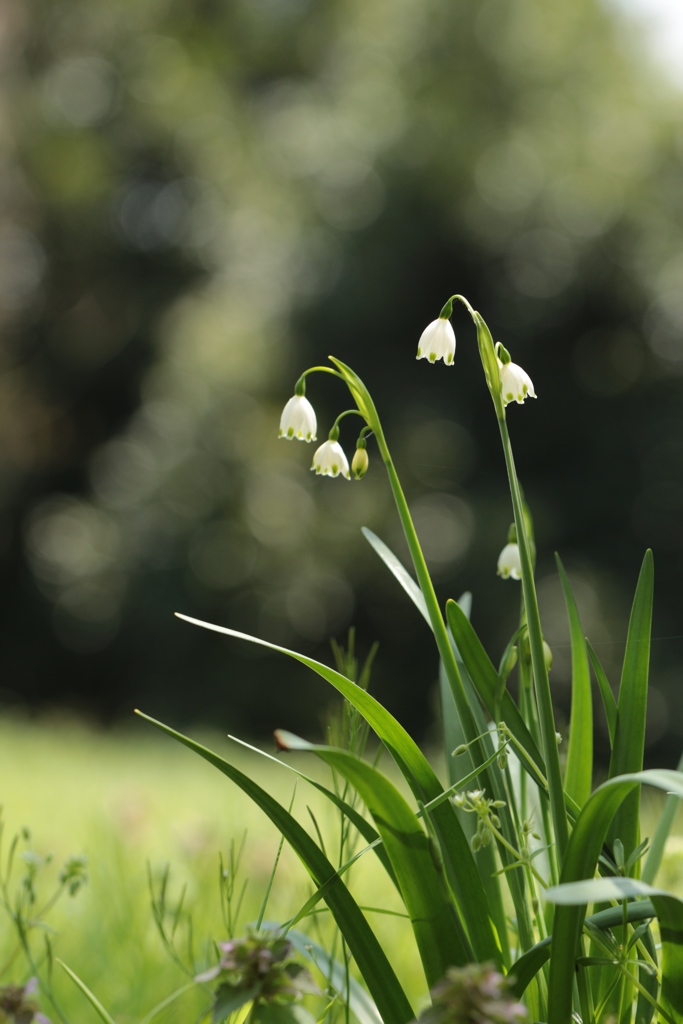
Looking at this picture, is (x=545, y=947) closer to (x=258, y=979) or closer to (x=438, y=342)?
(x=258, y=979)

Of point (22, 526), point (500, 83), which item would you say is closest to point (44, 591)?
point (22, 526)

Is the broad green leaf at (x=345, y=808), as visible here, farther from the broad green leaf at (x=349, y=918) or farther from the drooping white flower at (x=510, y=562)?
the drooping white flower at (x=510, y=562)

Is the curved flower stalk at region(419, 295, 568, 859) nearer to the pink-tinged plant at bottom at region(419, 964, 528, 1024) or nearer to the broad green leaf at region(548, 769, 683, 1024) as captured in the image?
the broad green leaf at region(548, 769, 683, 1024)

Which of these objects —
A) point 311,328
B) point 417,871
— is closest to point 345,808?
point 417,871

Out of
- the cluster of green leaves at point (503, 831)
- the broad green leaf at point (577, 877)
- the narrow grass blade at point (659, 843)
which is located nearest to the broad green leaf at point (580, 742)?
the cluster of green leaves at point (503, 831)

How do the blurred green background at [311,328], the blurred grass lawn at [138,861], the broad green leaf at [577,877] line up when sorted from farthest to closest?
the blurred green background at [311,328], the blurred grass lawn at [138,861], the broad green leaf at [577,877]

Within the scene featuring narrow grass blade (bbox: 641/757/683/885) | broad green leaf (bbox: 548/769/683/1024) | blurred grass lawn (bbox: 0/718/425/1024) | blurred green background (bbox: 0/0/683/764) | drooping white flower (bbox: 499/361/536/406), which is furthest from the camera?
blurred green background (bbox: 0/0/683/764)

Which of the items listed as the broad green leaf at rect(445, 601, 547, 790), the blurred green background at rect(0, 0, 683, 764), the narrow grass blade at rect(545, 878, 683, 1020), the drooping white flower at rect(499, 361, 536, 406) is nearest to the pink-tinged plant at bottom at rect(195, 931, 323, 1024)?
the narrow grass blade at rect(545, 878, 683, 1020)
